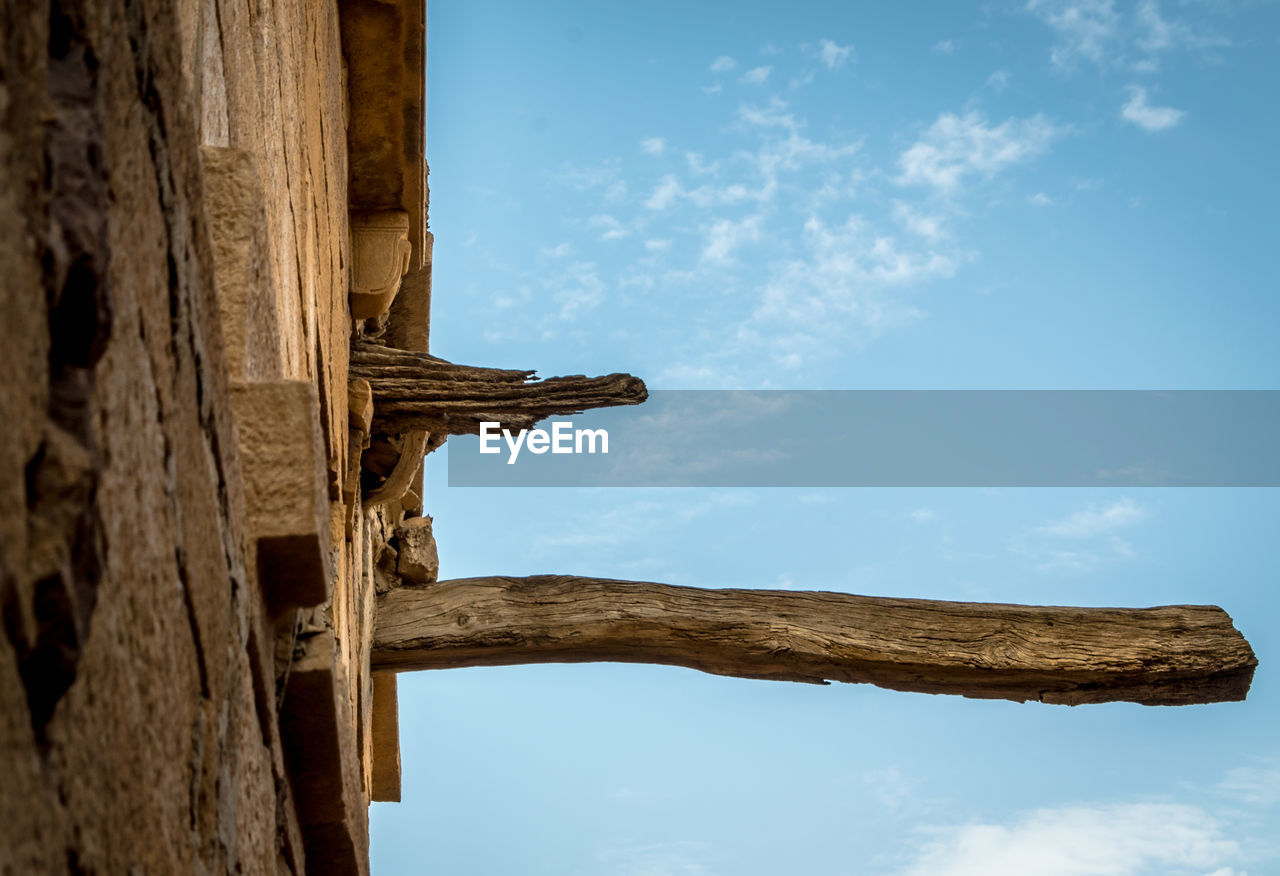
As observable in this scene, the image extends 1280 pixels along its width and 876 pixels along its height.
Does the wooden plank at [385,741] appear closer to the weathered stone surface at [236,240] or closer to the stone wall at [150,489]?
the stone wall at [150,489]

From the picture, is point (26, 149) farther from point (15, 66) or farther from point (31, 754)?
point (31, 754)

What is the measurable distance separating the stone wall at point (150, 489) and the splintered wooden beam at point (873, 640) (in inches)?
97.1

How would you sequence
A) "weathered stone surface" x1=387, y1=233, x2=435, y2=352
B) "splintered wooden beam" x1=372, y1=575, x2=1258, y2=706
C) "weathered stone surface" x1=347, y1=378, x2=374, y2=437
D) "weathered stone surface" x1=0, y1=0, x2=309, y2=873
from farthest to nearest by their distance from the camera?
"weathered stone surface" x1=387, y1=233, x2=435, y2=352, "splintered wooden beam" x1=372, y1=575, x2=1258, y2=706, "weathered stone surface" x1=347, y1=378, x2=374, y2=437, "weathered stone surface" x1=0, y1=0, x2=309, y2=873

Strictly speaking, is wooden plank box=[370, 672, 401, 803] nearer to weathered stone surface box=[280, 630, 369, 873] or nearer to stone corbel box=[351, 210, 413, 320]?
stone corbel box=[351, 210, 413, 320]

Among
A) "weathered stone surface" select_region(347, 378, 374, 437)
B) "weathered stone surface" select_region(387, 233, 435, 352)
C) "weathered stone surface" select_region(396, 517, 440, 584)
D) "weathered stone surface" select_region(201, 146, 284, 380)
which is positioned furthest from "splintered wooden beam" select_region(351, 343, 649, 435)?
"weathered stone surface" select_region(201, 146, 284, 380)

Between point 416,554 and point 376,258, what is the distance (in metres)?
1.20

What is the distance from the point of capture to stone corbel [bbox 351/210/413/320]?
4480mm

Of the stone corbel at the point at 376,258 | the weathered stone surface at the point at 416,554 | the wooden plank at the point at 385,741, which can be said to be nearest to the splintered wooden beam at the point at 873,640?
the weathered stone surface at the point at 416,554

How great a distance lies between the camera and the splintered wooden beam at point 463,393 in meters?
4.01

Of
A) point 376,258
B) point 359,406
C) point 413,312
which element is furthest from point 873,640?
point 413,312

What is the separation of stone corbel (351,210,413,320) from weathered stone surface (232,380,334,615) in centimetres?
320

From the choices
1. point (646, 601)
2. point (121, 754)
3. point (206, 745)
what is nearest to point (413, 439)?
point (646, 601)

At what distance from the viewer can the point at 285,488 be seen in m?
1.28

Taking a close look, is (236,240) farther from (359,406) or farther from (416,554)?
(416,554)
